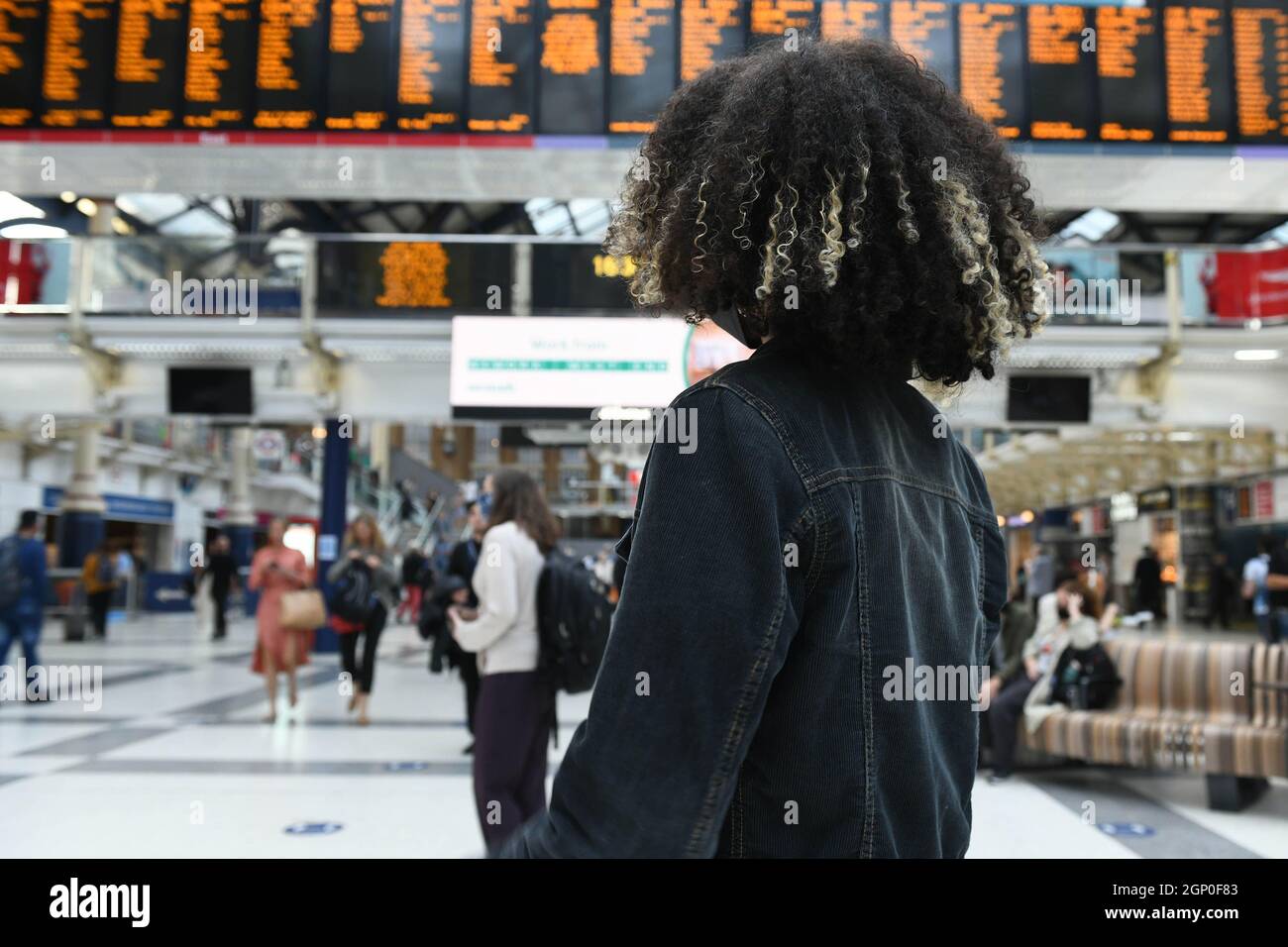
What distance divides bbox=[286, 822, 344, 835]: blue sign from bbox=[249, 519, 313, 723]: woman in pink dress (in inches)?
136

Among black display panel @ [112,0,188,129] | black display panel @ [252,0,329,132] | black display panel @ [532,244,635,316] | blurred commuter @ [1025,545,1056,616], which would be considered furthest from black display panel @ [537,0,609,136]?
blurred commuter @ [1025,545,1056,616]

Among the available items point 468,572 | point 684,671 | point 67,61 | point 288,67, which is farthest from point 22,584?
point 684,671

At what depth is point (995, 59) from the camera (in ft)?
16.8

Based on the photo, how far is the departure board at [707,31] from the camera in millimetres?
5141

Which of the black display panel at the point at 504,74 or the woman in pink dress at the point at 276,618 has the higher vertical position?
the black display panel at the point at 504,74

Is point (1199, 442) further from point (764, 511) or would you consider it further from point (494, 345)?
point (764, 511)

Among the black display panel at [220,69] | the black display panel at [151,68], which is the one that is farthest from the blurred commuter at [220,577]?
the black display panel at [220,69]

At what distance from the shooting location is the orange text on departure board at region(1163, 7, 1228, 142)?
5.02 meters

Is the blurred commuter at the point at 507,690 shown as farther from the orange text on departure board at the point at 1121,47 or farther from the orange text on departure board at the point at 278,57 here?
the orange text on departure board at the point at 1121,47

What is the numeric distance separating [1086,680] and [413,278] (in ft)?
23.7

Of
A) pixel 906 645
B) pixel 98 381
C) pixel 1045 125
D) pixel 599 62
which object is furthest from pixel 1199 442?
pixel 906 645

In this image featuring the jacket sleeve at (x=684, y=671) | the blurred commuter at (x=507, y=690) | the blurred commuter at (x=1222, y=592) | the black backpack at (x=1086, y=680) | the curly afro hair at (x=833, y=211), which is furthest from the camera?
the blurred commuter at (x=1222, y=592)

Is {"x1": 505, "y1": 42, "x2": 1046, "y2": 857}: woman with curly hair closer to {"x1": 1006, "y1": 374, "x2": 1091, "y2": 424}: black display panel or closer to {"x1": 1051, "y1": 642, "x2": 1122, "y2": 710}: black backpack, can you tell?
{"x1": 1051, "y1": 642, "x2": 1122, "y2": 710}: black backpack

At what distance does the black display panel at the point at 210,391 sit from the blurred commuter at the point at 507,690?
7.78 m
